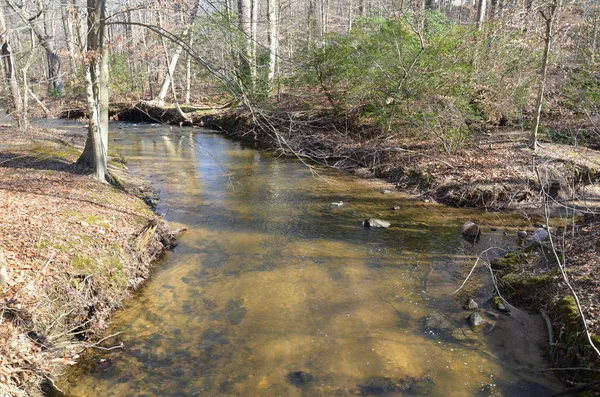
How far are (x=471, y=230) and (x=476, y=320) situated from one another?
11.5ft

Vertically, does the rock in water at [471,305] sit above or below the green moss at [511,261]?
below

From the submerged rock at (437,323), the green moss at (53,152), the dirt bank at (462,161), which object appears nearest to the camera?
the submerged rock at (437,323)

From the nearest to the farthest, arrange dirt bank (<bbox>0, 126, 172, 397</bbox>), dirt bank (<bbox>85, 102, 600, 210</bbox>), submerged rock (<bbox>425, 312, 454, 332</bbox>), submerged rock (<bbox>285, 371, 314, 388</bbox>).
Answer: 1. dirt bank (<bbox>0, 126, 172, 397</bbox>)
2. submerged rock (<bbox>285, 371, 314, 388</bbox>)
3. submerged rock (<bbox>425, 312, 454, 332</bbox>)
4. dirt bank (<bbox>85, 102, 600, 210</bbox>)

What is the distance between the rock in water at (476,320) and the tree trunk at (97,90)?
8367mm

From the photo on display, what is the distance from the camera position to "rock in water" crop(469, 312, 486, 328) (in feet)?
19.4

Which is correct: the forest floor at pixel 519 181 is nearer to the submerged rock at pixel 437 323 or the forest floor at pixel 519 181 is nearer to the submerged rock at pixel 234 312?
the submerged rock at pixel 437 323

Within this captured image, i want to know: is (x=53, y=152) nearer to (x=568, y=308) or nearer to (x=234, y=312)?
(x=234, y=312)

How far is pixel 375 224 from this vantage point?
9656mm

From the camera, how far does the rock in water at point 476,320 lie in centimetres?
591

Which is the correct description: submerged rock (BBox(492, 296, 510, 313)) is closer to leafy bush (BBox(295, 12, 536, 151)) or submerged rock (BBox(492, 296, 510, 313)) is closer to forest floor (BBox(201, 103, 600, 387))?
forest floor (BBox(201, 103, 600, 387))

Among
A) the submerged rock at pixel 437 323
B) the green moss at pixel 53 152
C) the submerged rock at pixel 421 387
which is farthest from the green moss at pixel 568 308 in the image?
the green moss at pixel 53 152

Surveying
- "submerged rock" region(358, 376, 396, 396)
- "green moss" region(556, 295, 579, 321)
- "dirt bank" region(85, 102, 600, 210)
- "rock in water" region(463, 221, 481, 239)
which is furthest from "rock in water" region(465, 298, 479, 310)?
"dirt bank" region(85, 102, 600, 210)

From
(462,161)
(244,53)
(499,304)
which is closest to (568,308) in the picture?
(499,304)

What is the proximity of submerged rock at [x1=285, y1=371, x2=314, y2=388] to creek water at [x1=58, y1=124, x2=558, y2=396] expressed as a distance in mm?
20
